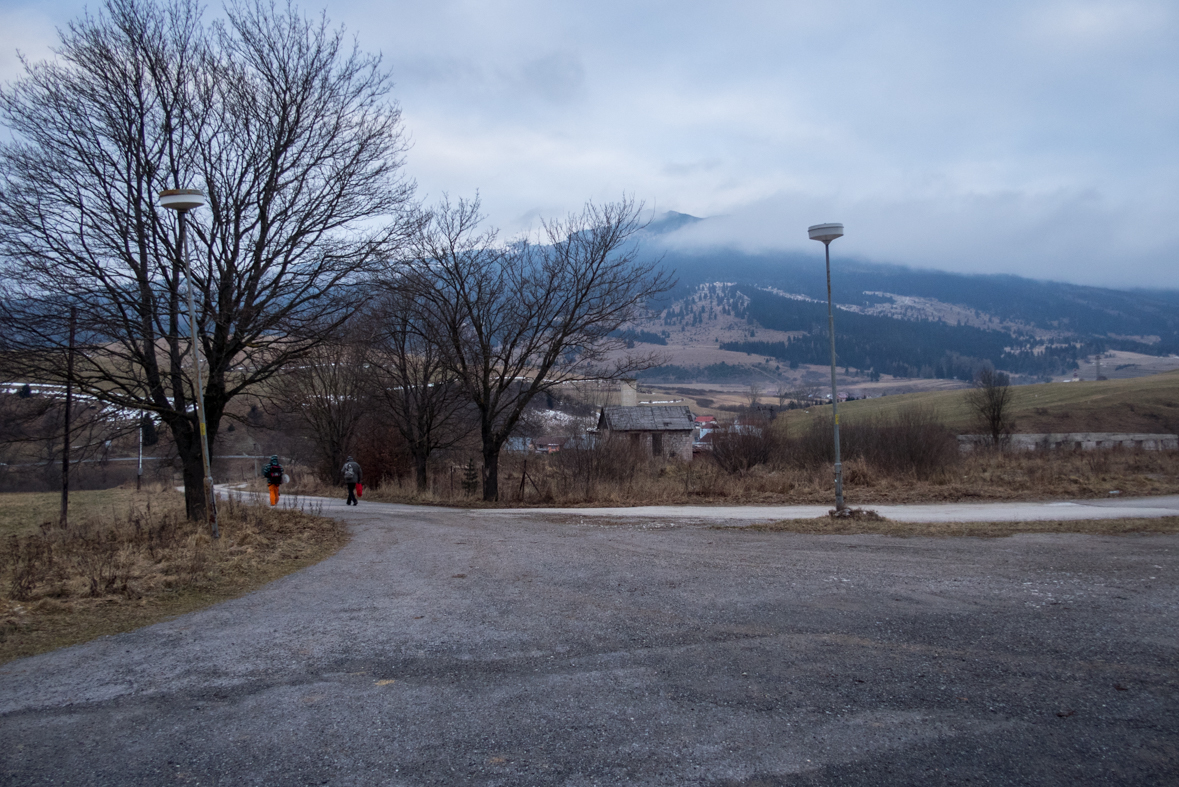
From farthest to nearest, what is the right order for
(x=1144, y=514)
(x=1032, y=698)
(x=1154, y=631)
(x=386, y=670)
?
(x=1144, y=514) → (x=1154, y=631) → (x=386, y=670) → (x=1032, y=698)

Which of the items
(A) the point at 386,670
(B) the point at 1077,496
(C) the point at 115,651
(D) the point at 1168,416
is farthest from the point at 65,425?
(D) the point at 1168,416

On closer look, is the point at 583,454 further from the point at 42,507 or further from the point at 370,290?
the point at 42,507

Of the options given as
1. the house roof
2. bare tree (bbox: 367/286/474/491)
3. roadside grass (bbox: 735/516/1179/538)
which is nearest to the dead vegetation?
bare tree (bbox: 367/286/474/491)

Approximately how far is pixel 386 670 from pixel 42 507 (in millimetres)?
33710

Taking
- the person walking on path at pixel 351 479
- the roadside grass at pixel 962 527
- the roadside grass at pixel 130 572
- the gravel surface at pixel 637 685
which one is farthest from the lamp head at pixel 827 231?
the person walking on path at pixel 351 479

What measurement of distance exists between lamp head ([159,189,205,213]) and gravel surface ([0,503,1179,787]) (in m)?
6.38

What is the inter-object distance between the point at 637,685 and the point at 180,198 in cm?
1046

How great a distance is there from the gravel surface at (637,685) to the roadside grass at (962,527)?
13.4 feet

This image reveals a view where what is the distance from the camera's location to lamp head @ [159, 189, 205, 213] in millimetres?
11500

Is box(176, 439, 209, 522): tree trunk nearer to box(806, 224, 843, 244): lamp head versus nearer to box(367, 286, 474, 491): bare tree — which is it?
box(806, 224, 843, 244): lamp head

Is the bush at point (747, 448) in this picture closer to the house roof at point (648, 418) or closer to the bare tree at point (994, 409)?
the bare tree at point (994, 409)

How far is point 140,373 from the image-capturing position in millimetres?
16078

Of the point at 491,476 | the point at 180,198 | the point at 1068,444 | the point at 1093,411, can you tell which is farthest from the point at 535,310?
the point at 1093,411

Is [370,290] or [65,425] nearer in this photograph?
[65,425]
